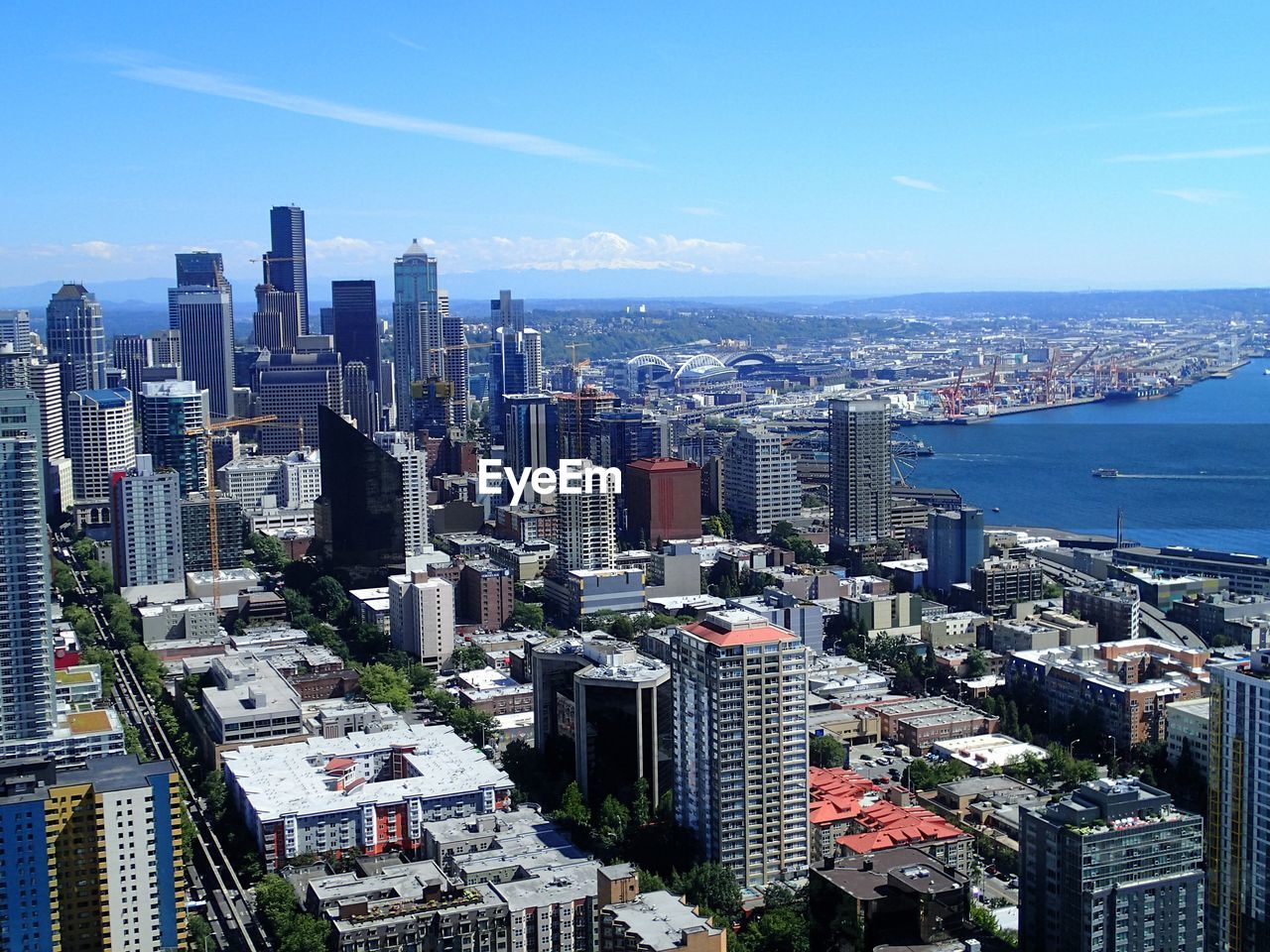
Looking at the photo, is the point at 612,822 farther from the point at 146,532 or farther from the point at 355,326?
the point at 355,326

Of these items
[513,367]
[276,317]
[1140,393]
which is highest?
[276,317]

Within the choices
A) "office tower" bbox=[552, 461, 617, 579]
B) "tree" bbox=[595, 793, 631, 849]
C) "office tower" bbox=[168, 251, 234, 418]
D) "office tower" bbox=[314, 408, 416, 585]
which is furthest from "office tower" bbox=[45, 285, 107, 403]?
"tree" bbox=[595, 793, 631, 849]

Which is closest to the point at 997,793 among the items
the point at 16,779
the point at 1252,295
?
the point at 16,779

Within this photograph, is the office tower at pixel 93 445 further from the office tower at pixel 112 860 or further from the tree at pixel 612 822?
the office tower at pixel 112 860

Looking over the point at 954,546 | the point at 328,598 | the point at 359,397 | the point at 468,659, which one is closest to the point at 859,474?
the point at 954,546

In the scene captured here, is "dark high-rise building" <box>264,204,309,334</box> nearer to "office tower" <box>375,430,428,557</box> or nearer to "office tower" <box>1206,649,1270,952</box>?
"office tower" <box>375,430,428,557</box>

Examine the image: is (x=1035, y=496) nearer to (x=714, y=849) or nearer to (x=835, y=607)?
(x=835, y=607)
